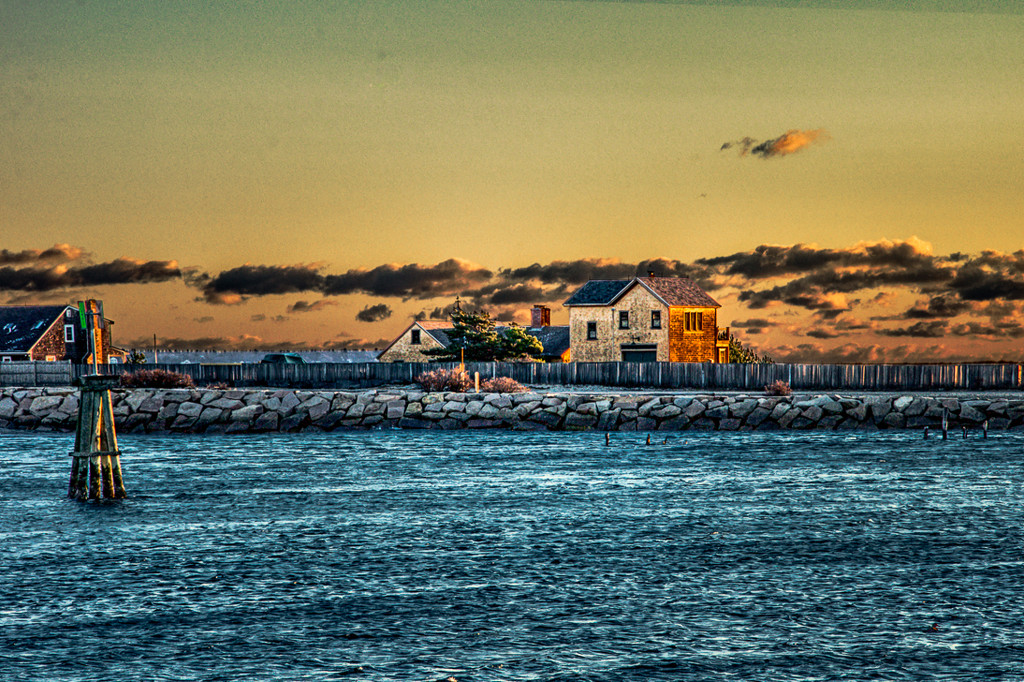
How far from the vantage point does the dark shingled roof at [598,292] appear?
2980 inches

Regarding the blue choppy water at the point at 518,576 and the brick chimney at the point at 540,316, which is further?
the brick chimney at the point at 540,316

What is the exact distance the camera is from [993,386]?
159ft

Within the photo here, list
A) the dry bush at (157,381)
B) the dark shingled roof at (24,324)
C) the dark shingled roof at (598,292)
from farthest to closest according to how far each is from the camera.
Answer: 1. the dark shingled roof at (24,324)
2. the dark shingled roof at (598,292)
3. the dry bush at (157,381)

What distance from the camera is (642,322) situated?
7419 centimetres

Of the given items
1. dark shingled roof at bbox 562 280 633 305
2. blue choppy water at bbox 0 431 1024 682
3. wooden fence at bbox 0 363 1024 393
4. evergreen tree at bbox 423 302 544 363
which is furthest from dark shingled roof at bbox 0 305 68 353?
blue choppy water at bbox 0 431 1024 682

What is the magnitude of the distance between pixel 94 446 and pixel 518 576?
7.85 metres

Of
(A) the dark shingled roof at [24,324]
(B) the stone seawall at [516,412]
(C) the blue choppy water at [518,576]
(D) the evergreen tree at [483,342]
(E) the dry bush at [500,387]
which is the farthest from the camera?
(A) the dark shingled roof at [24,324]

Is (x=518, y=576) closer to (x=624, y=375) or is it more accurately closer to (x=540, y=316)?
(x=624, y=375)

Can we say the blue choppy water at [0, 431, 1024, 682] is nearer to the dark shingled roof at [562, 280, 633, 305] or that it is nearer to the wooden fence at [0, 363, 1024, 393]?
the wooden fence at [0, 363, 1024, 393]

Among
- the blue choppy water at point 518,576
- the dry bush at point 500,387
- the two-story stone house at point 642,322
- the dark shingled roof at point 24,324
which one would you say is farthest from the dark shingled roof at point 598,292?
the blue choppy water at point 518,576

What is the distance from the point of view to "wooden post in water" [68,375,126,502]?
1371 centimetres

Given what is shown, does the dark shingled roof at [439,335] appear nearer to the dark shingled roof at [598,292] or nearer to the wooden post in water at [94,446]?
the dark shingled roof at [598,292]

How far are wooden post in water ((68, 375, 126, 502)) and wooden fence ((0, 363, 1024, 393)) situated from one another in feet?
119

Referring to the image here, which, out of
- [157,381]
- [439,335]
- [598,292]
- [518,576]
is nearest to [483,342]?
[598,292]
